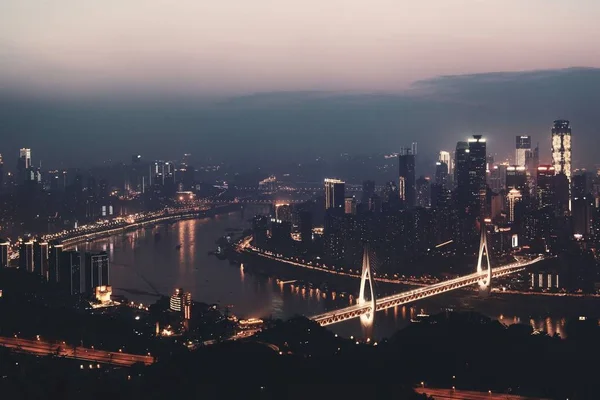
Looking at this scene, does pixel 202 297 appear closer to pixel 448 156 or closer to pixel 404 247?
pixel 404 247

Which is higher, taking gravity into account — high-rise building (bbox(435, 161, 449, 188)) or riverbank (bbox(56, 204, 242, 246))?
high-rise building (bbox(435, 161, 449, 188))

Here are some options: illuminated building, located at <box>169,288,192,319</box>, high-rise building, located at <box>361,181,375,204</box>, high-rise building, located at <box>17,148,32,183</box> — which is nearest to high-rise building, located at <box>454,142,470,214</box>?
high-rise building, located at <box>361,181,375,204</box>

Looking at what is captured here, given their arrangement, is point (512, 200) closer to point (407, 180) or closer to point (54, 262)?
point (407, 180)

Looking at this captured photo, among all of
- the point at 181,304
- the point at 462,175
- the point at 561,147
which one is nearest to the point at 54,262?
the point at 181,304

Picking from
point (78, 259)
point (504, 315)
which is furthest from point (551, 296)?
point (78, 259)

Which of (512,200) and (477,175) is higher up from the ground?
(477,175)

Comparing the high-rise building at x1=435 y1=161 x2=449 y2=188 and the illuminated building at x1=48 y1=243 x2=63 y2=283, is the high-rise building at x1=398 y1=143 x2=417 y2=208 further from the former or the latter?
the illuminated building at x1=48 y1=243 x2=63 y2=283
